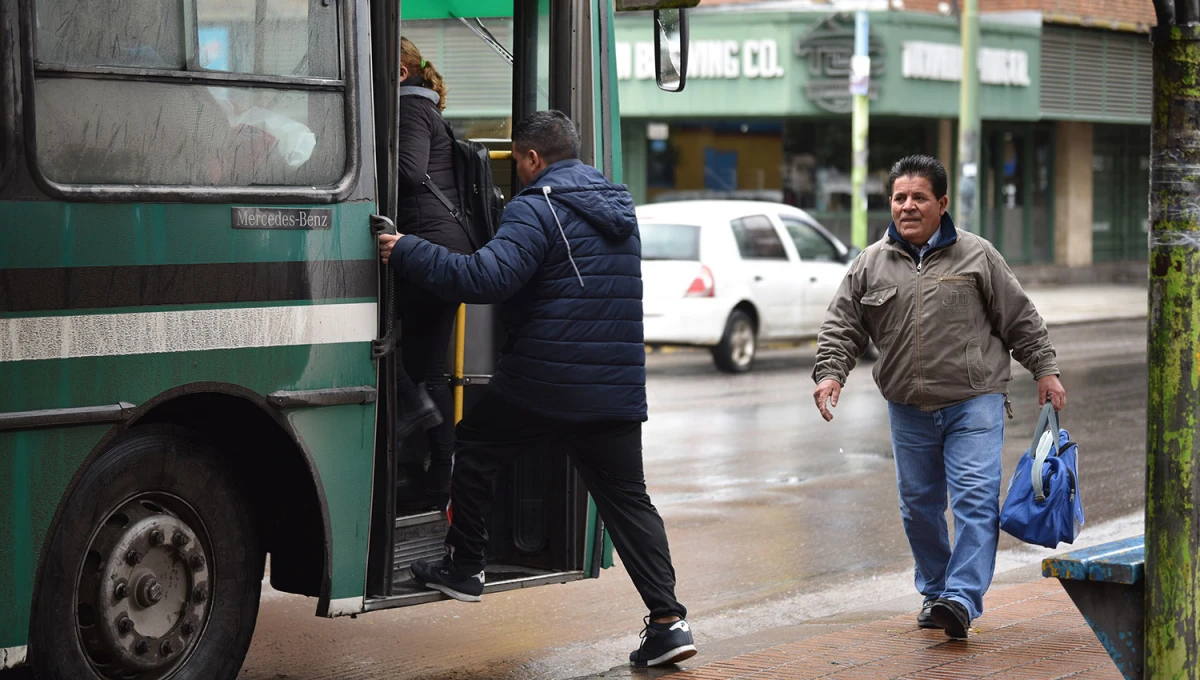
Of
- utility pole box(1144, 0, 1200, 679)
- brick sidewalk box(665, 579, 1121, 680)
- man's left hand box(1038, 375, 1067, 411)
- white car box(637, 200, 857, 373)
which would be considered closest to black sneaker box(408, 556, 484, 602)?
brick sidewalk box(665, 579, 1121, 680)

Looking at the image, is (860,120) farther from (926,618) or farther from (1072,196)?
(926,618)

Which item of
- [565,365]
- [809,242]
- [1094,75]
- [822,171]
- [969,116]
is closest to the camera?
[565,365]

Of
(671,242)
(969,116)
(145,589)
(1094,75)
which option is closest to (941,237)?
(145,589)

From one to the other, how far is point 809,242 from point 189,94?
13.9 meters

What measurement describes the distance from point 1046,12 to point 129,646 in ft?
92.8

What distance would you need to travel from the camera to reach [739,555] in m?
8.41

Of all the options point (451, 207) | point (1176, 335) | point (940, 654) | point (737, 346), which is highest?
point (451, 207)

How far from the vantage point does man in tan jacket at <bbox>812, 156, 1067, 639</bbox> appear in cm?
617

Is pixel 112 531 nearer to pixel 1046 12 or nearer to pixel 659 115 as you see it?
pixel 659 115

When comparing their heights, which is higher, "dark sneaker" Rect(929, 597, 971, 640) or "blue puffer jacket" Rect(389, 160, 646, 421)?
"blue puffer jacket" Rect(389, 160, 646, 421)

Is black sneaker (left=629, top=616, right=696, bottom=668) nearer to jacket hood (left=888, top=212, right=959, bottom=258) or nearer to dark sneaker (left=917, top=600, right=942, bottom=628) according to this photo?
dark sneaker (left=917, top=600, right=942, bottom=628)

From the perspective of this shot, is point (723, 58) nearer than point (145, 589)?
No

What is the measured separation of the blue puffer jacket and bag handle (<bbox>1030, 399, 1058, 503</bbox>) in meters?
1.39

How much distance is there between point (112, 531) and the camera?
4.73 metres
